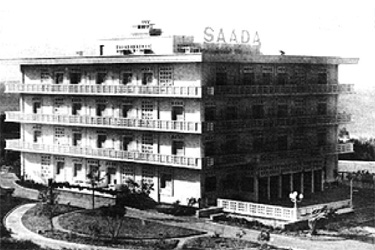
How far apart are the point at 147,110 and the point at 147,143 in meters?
2.81

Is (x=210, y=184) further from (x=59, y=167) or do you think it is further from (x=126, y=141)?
(x=59, y=167)

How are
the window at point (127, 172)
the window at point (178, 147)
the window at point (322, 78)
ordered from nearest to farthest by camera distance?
the window at point (178, 147), the window at point (127, 172), the window at point (322, 78)

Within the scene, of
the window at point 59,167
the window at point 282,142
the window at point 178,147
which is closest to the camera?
the window at point 178,147

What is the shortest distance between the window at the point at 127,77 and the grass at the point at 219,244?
18.4 meters

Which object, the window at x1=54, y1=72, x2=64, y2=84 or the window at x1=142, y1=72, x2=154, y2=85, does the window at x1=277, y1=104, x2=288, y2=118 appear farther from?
the window at x1=54, y1=72, x2=64, y2=84

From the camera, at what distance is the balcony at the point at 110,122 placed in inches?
2217

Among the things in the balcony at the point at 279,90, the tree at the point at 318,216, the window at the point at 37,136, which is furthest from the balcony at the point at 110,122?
the tree at the point at 318,216

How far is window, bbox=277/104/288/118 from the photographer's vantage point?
64369 millimetres

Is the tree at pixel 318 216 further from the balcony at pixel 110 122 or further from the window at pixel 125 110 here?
the window at pixel 125 110

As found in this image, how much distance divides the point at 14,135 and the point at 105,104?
2259 centimetres

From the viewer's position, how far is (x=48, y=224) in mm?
51719

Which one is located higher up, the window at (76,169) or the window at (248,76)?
the window at (248,76)

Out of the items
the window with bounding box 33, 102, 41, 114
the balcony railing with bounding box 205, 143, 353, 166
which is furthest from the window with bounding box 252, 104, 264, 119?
the window with bounding box 33, 102, 41, 114

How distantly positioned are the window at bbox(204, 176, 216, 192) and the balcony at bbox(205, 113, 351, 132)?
4.00 metres
